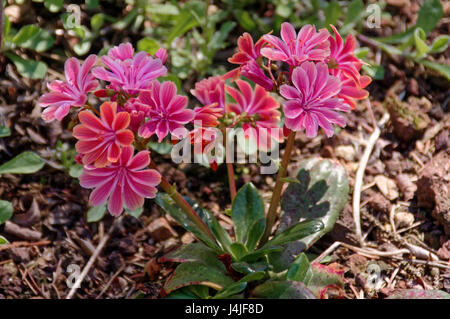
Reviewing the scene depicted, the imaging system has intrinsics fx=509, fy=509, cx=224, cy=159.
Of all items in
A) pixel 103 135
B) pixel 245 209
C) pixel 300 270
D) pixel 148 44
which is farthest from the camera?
pixel 148 44

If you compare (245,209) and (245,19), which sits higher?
(245,19)

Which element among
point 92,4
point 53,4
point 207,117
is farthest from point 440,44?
point 53,4

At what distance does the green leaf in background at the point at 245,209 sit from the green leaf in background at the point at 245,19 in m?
1.56

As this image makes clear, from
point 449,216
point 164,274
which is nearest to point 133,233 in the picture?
point 164,274

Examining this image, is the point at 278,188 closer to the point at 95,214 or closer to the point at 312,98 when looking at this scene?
the point at 312,98

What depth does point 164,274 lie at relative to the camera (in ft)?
9.39

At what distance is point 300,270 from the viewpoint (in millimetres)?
2381

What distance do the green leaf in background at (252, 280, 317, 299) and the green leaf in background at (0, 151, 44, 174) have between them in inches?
61.2

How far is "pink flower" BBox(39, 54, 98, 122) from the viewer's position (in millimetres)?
2145

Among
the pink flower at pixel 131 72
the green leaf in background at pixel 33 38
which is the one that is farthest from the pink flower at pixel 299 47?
the green leaf in background at pixel 33 38

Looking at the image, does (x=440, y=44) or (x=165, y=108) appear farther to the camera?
(x=440, y=44)

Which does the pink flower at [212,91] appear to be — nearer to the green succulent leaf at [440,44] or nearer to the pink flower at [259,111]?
the pink flower at [259,111]

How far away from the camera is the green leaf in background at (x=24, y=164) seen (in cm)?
305

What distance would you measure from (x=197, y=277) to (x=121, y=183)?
62 cm
